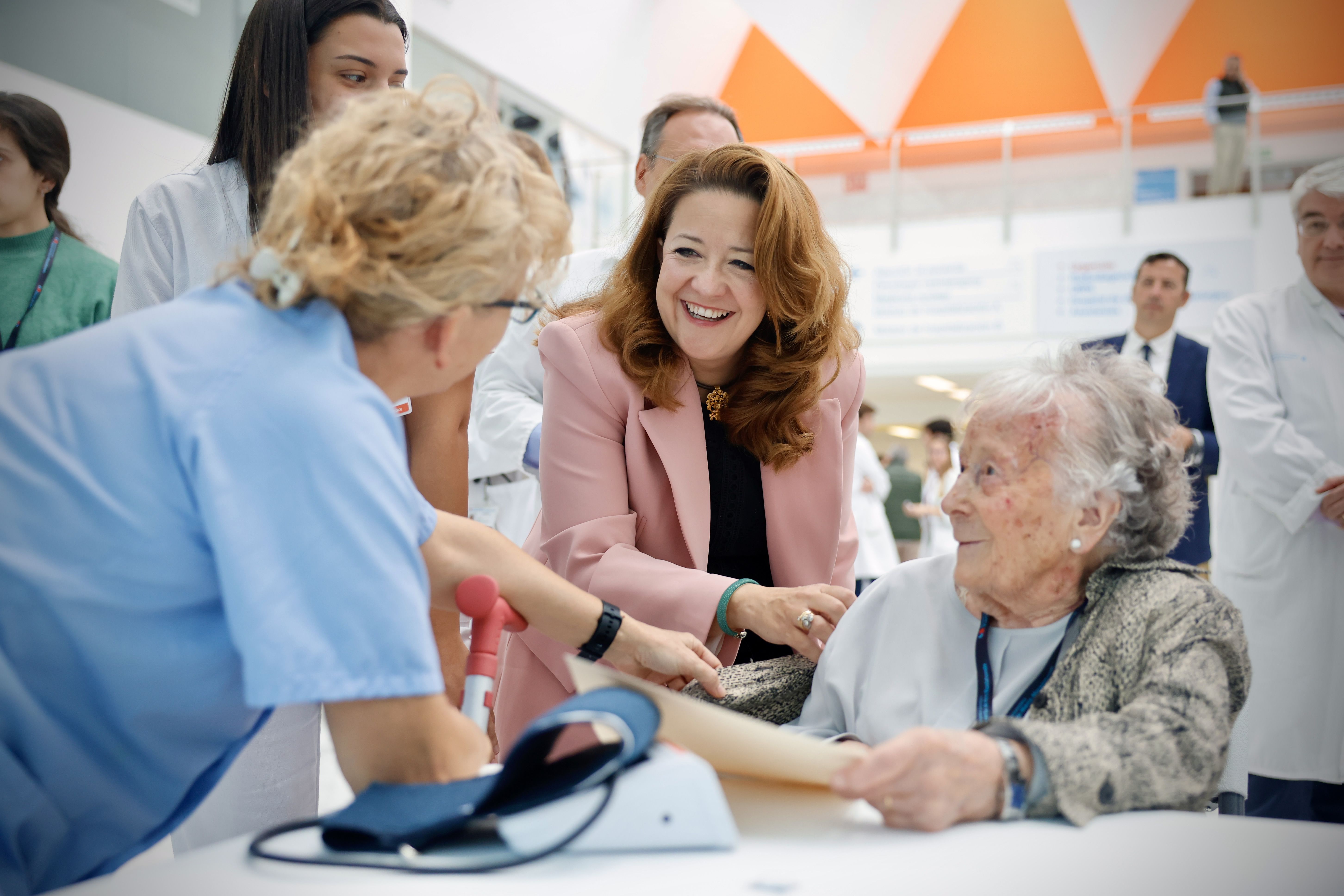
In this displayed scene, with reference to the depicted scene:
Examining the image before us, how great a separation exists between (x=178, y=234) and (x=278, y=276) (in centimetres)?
→ 95

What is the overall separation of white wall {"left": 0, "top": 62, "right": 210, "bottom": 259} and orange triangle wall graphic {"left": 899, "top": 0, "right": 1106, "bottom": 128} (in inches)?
437

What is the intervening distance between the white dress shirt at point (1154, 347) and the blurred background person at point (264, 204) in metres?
3.20

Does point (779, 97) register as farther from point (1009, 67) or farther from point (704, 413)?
point (704, 413)

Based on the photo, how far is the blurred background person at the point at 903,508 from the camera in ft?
30.5

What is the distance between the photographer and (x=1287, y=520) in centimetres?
315

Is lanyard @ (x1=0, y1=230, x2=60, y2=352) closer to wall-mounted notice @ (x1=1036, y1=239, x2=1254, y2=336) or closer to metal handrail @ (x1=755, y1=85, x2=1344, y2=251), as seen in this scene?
metal handrail @ (x1=755, y1=85, x2=1344, y2=251)

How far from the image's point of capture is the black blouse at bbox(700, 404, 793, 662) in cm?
→ 183

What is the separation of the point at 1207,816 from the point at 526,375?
6.65 ft

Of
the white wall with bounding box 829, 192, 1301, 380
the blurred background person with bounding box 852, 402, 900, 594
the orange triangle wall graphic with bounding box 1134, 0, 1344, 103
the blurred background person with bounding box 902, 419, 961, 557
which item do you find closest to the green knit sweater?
the blurred background person with bounding box 852, 402, 900, 594

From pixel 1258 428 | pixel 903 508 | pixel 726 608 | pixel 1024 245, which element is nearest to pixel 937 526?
pixel 903 508

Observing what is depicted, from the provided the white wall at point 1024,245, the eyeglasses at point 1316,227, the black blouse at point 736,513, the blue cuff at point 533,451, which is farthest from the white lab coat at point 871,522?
the black blouse at point 736,513

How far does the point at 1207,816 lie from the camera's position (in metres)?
1.08

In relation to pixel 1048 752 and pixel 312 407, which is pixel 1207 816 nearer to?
pixel 1048 752

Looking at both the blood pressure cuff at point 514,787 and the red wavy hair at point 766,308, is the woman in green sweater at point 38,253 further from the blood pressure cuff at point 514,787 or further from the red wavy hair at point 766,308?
the blood pressure cuff at point 514,787
